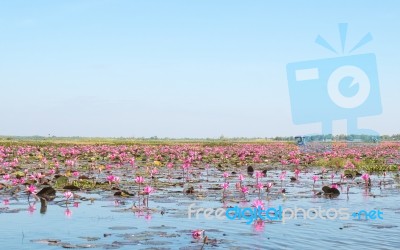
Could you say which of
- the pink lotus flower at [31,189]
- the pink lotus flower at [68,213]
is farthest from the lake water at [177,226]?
the pink lotus flower at [31,189]

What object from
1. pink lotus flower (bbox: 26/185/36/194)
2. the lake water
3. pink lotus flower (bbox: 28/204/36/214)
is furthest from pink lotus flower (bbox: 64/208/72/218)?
pink lotus flower (bbox: 26/185/36/194)

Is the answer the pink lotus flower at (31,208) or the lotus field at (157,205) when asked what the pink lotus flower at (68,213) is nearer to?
the lotus field at (157,205)

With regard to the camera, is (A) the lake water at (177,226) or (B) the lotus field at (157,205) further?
(B) the lotus field at (157,205)

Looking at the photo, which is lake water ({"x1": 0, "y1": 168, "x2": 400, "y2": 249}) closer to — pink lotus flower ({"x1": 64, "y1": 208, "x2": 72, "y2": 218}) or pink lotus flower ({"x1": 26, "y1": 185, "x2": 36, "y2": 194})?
pink lotus flower ({"x1": 64, "y1": 208, "x2": 72, "y2": 218})

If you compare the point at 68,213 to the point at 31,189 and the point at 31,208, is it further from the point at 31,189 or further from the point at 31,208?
the point at 31,189

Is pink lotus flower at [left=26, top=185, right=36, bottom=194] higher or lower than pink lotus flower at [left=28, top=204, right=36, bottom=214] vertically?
higher

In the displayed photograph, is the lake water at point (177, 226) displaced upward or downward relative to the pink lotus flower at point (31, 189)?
downward

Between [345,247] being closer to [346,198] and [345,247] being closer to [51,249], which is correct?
[51,249]

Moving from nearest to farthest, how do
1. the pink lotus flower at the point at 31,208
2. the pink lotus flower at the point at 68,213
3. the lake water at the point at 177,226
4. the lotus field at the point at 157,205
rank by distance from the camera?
the lake water at the point at 177,226 < the lotus field at the point at 157,205 < the pink lotus flower at the point at 68,213 < the pink lotus flower at the point at 31,208

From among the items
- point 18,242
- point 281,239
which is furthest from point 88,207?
point 281,239

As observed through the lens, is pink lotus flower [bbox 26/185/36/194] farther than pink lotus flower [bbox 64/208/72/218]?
Yes

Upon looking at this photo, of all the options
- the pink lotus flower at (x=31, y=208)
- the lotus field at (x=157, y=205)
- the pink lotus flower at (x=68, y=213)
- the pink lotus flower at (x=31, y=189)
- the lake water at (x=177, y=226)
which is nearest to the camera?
the lake water at (x=177, y=226)

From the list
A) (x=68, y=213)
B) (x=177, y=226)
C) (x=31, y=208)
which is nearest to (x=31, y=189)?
(x=31, y=208)

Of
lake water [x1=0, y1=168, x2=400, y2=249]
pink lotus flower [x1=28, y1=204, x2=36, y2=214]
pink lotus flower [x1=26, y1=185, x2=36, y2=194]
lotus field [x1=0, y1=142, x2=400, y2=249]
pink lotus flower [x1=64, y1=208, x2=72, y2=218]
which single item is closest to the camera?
lake water [x1=0, y1=168, x2=400, y2=249]
